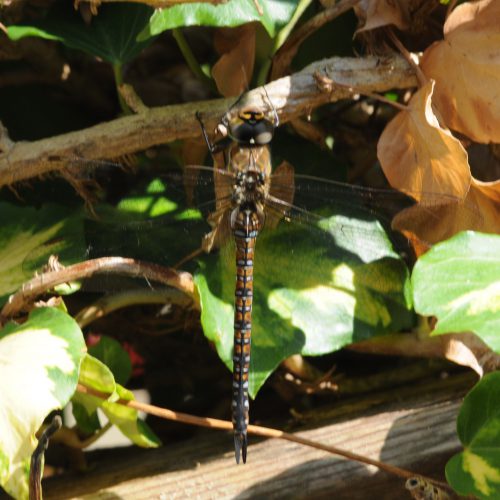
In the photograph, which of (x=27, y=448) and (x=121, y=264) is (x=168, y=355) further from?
(x=27, y=448)

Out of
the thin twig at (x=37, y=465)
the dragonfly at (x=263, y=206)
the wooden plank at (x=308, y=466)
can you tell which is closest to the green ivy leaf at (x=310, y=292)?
the dragonfly at (x=263, y=206)

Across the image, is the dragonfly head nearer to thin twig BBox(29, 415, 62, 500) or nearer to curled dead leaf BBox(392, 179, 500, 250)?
curled dead leaf BBox(392, 179, 500, 250)

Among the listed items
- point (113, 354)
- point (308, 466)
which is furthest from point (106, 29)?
point (308, 466)

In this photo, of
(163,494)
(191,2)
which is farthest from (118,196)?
(163,494)

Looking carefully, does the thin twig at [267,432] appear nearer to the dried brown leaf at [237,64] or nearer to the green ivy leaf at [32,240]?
the green ivy leaf at [32,240]

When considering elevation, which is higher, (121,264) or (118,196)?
(121,264)

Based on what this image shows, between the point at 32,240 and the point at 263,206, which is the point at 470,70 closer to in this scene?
the point at 263,206

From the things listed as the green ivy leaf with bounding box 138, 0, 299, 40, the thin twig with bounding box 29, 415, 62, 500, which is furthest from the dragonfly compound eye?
the thin twig with bounding box 29, 415, 62, 500
